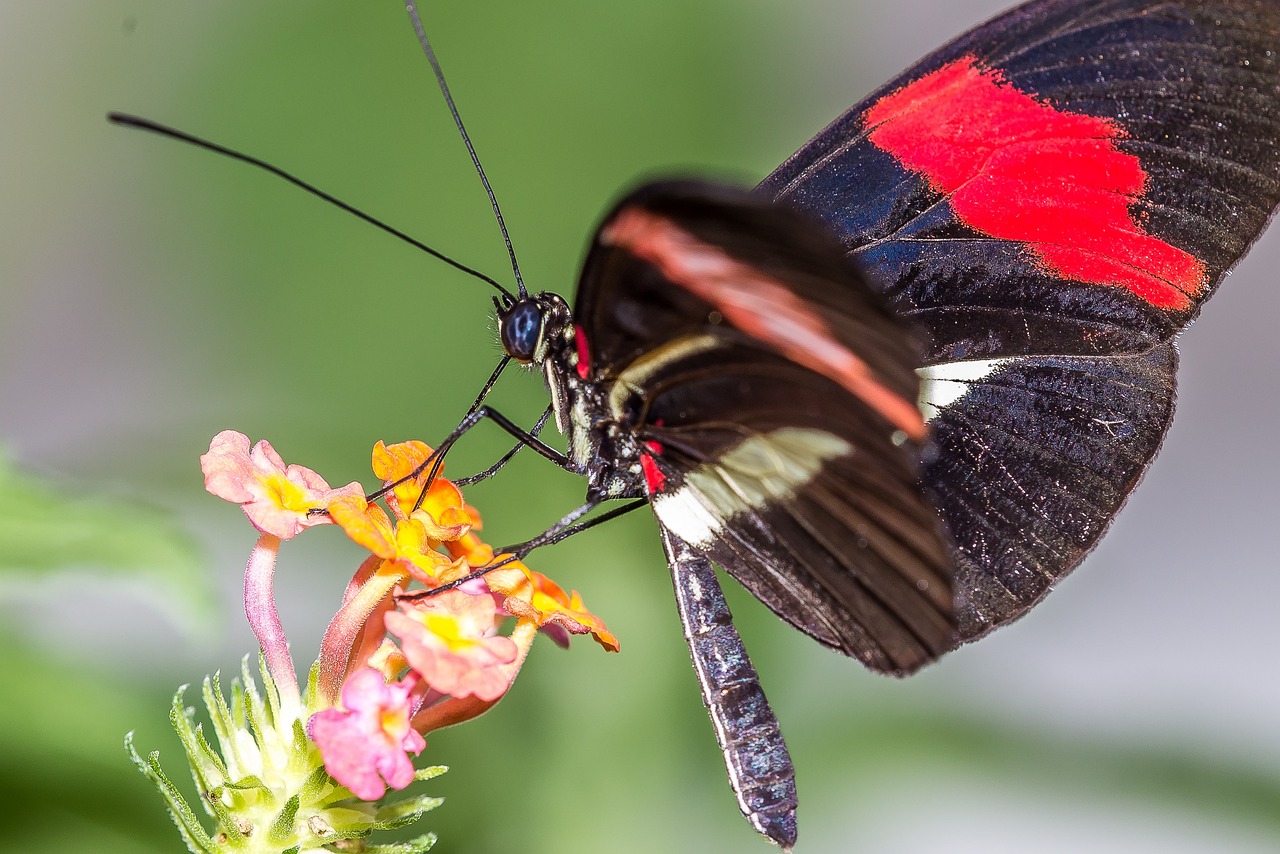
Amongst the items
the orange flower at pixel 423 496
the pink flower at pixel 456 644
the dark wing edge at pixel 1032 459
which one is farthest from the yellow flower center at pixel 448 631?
the dark wing edge at pixel 1032 459

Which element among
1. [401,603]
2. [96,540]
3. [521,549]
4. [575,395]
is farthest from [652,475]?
[96,540]

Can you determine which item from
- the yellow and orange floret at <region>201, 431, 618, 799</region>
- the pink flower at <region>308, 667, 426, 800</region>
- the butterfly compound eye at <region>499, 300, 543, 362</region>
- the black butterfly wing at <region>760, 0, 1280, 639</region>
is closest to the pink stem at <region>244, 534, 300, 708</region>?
the yellow and orange floret at <region>201, 431, 618, 799</region>

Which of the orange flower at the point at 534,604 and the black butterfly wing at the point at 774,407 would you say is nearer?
the black butterfly wing at the point at 774,407

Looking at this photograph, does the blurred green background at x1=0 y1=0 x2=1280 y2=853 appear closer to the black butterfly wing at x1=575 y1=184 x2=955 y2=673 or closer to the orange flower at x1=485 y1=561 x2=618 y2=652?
the orange flower at x1=485 y1=561 x2=618 y2=652

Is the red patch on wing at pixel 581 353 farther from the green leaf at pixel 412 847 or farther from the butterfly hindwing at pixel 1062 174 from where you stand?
the green leaf at pixel 412 847

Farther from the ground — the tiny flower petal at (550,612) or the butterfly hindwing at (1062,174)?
the butterfly hindwing at (1062,174)

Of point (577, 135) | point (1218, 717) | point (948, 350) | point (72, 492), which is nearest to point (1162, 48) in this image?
point (948, 350)

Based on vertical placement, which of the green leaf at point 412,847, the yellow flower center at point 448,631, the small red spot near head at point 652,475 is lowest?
the green leaf at point 412,847

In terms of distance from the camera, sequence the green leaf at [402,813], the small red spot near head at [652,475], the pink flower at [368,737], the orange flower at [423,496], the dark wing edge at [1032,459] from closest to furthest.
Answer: the pink flower at [368,737]
the green leaf at [402,813]
the orange flower at [423,496]
the small red spot near head at [652,475]
the dark wing edge at [1032,459]
